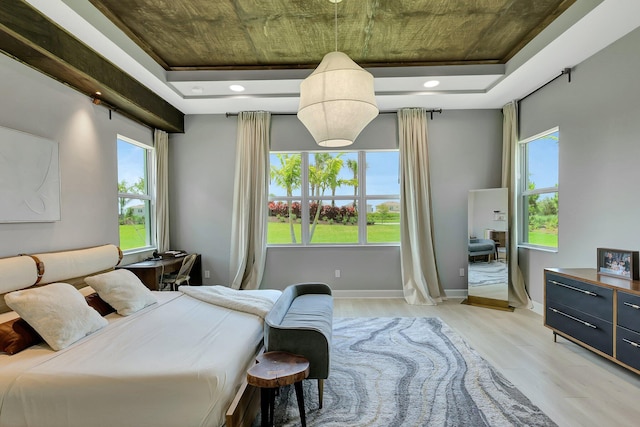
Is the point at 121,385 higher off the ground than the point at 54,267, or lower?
lower

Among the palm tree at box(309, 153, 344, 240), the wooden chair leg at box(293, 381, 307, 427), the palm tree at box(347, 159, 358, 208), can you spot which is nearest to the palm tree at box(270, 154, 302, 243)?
the palm tree at box(309, 153, 344, 240)

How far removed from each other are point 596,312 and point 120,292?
4.12 m

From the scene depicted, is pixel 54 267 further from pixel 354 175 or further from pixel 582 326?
pixel 582 326

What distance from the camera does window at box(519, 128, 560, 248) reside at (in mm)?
3791

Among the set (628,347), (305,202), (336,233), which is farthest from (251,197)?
(628,347)

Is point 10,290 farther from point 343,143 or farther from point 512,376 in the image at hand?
point 512,376

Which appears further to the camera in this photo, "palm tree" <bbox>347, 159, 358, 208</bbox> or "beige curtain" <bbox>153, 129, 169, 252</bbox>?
"palm tree" <bbox>347, 159, 358, 208</bbox>

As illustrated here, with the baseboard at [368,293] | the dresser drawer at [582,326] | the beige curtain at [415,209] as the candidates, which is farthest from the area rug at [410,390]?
the baseboard at [368,293]

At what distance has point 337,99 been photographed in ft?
6.71

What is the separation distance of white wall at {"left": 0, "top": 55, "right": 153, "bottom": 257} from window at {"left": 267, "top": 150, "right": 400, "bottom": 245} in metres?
2.21

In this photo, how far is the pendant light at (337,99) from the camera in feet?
6.73

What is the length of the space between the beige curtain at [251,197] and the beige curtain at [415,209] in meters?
2.16

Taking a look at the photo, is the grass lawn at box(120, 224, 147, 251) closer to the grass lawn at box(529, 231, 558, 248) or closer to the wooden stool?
the wooden stool

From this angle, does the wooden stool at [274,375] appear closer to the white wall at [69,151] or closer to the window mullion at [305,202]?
the white wall at [69,151]
